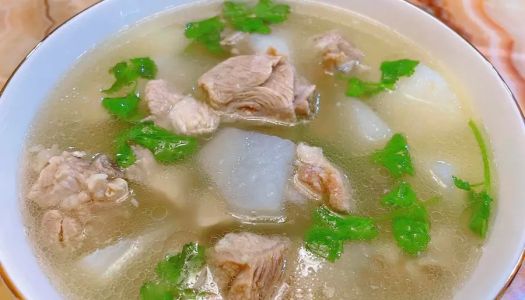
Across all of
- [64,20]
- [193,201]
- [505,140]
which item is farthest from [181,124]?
[505,140]

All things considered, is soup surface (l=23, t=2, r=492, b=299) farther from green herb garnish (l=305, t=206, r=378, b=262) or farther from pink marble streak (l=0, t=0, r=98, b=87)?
pink marble streak (l=0, t=0, r=98, b=87)

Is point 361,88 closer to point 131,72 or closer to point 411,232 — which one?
point 411,232

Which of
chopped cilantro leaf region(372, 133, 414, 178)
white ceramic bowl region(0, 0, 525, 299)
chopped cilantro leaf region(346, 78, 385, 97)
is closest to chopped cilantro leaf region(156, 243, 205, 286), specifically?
white ceramic bowl region(0, 0, 525, 299)

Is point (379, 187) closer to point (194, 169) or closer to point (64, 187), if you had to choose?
point (194, 169)

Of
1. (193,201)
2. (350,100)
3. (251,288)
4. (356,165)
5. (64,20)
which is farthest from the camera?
(64,20)

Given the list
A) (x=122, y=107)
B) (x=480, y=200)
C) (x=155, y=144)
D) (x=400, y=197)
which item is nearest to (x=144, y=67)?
(x=122, y=107)

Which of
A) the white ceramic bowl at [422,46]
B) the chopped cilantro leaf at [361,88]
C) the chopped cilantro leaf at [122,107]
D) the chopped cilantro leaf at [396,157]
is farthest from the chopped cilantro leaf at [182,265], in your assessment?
the chopped cilantro leaf at [361,88]

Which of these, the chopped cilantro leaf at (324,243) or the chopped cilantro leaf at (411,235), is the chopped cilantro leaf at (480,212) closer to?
the chopped cilantro leaf at (411,235)
